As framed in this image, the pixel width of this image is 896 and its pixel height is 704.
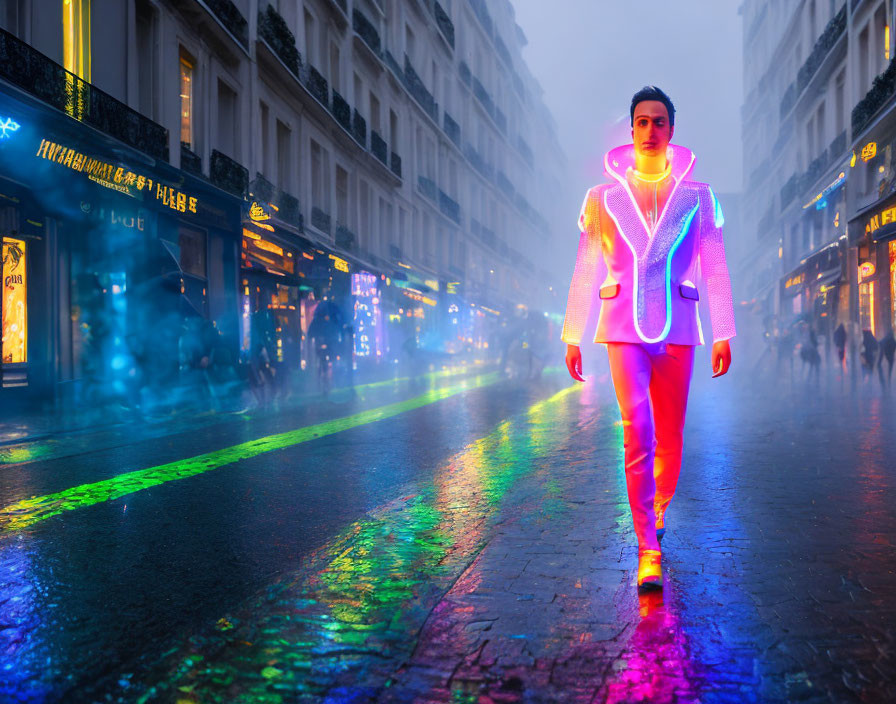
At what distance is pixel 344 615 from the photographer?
2867mm

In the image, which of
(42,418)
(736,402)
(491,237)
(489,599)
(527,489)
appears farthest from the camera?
(491,237)

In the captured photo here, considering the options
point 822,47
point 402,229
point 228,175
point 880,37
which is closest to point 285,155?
point 228,175

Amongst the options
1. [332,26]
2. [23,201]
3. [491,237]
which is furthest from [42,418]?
[491,237]

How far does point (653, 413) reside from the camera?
3.67 m

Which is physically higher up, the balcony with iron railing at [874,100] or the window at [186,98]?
the balcony with iron railing at [874,100]

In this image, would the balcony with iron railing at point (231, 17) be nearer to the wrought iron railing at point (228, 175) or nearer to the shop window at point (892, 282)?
the wrought iron railing at point (228, 175)

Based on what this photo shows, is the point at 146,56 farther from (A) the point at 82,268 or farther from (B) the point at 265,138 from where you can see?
(B) the point at 265,138

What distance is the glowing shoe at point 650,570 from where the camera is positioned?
3076 millimetres

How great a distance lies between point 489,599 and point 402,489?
265cm

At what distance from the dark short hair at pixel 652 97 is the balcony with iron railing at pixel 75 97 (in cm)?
1022

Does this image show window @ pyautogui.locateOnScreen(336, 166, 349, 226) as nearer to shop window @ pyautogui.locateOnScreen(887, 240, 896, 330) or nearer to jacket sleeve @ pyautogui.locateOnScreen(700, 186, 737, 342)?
shop window @ pyautogui.locateOnScreen(887, 240, 896, 330)

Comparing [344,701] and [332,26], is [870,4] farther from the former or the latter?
[344,701]

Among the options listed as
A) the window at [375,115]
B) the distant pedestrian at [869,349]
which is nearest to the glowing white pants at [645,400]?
the distant pedestrian at [869,349]

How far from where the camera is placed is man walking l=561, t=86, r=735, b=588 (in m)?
3.36
